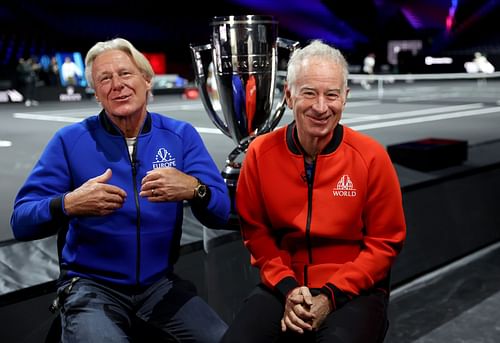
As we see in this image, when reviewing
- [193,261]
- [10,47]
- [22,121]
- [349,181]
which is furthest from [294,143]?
[10,47]

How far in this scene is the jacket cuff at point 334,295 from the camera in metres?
1.78

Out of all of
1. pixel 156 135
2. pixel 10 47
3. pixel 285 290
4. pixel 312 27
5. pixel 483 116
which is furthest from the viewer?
pixel 312 27

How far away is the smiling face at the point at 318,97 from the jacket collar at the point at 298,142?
0.10 ft

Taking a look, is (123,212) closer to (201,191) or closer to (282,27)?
(201,191)

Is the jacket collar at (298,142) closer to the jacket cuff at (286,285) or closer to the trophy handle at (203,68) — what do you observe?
the jacket cuff at (286,285)

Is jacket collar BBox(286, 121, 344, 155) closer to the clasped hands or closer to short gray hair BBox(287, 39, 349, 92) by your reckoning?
short gray hair BBox(287, 39, 349, 92)

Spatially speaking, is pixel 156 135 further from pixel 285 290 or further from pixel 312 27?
pixel 312 27

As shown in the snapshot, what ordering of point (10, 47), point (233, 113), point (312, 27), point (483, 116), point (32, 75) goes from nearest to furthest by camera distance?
point (233, 113), point (483, 116), point (32, 75), point (10, 47), point (312, 27)

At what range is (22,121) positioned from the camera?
9633 millimetres

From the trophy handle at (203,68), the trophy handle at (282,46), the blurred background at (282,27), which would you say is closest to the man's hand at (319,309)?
the trophy handle at (282,46)

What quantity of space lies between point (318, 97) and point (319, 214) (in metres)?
0.36

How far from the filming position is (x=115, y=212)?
6.04 ft

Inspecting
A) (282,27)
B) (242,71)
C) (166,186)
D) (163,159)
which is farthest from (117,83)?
(282,27)

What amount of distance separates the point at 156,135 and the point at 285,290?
642 millimetres
